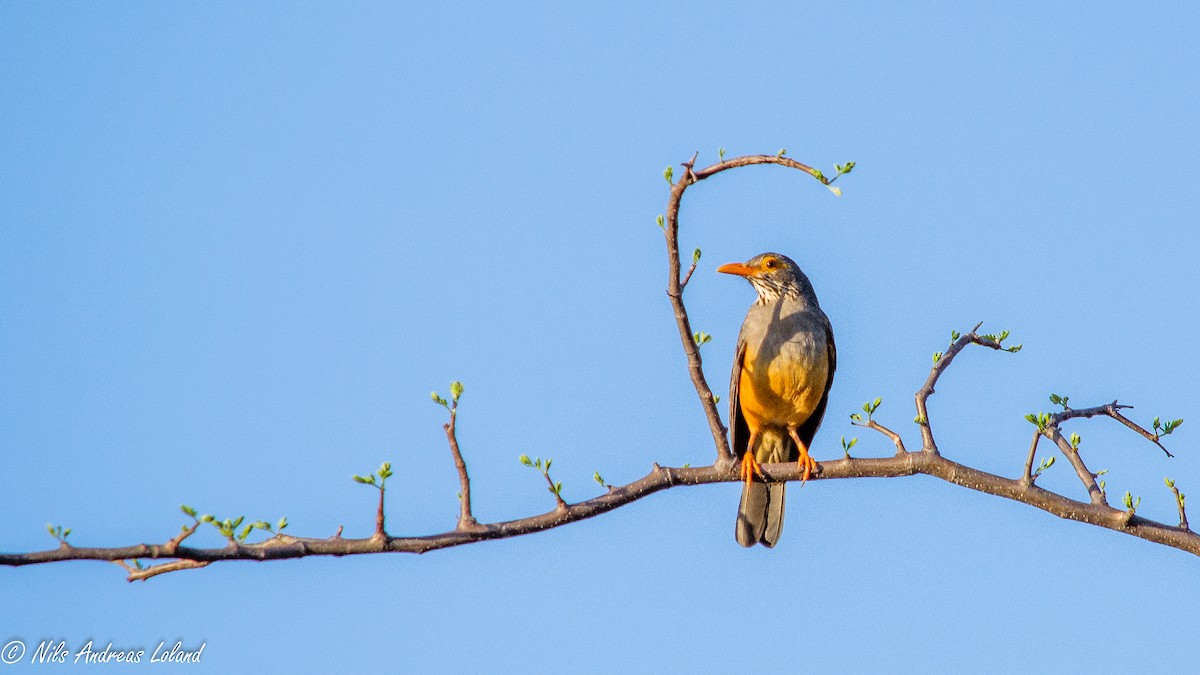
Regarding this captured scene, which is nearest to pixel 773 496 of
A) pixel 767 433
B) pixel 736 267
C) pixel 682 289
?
pixel 767 433

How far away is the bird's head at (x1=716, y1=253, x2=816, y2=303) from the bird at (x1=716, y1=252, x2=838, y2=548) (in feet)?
0.28

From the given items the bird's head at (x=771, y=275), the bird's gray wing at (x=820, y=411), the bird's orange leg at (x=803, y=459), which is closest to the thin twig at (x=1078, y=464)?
the bird's orange leg at (x=803, y=459)

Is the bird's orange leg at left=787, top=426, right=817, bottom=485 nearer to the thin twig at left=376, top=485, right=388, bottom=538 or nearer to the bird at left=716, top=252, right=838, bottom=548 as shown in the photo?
the bird at left=716, top=252, right=838, bottom=548

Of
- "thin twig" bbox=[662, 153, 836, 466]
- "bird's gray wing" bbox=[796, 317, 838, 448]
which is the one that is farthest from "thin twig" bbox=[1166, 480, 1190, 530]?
"bird's gray wing" bbox=[796, 317, 838, 448]

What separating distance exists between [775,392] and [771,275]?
3.74 ft

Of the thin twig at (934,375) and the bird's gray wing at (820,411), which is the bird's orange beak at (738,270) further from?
the thin twig at (934,375)

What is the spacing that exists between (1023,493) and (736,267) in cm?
405

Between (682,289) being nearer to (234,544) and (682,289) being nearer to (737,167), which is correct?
(737,167)

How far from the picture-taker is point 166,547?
368 centimetres

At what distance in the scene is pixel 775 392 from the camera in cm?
771

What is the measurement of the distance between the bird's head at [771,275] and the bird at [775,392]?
0.09 metres

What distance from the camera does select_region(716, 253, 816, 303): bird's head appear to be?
28.0 feet

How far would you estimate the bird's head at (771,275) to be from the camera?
8.52 meters

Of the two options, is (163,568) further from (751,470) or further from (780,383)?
(780,383)
